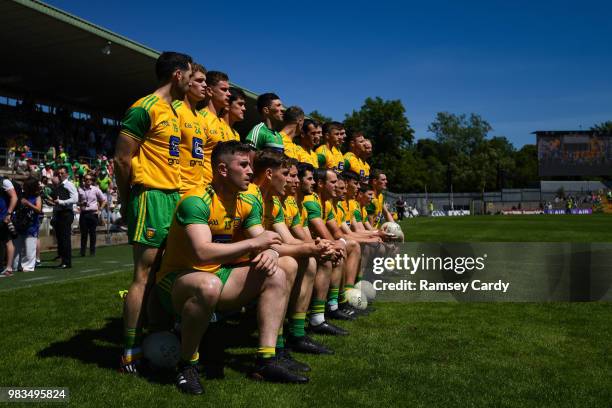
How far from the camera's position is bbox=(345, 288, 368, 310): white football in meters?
6.89

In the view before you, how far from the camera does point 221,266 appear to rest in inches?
168

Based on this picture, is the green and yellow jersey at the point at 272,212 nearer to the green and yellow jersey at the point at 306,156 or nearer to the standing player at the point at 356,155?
the green and yellow jersey at the point at 306,156

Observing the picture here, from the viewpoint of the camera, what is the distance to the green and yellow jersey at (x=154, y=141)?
14.1ft

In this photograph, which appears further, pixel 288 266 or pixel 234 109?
pixel 234 109

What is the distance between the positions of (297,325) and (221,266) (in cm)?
120

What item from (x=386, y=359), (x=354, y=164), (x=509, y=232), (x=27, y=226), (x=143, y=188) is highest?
(x=354, y=164)

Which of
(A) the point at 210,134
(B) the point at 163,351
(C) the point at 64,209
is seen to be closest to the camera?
(B) the point at 163,351

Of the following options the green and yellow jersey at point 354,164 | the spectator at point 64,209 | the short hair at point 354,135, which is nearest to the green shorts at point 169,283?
the green and yellow jersey at point 354,164

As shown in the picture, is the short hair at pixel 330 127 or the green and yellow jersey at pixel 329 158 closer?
the green and yellow jersey at pixel 329 158

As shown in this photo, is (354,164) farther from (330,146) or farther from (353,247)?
(353,247)

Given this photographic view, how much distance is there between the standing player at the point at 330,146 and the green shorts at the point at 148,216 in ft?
13.4

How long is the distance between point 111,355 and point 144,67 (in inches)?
911

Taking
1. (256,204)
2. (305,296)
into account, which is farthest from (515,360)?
(256,204)

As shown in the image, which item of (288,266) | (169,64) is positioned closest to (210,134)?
(169,64)
